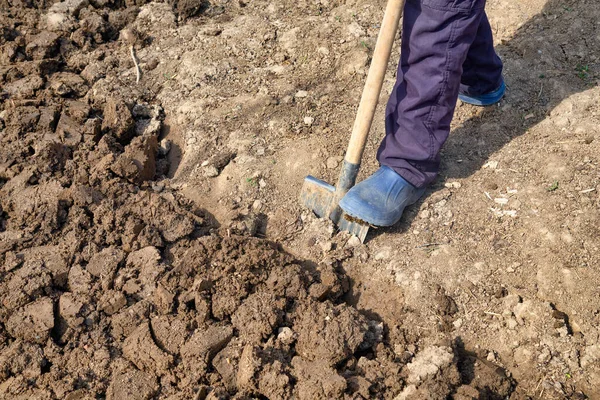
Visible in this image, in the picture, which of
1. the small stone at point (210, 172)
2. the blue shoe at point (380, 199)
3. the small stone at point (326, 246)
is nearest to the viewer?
the blue shoe at point (380, 199)

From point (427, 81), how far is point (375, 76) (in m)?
0.25

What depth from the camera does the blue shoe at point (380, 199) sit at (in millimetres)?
2896

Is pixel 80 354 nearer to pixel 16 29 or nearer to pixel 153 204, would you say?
pixel 153 204

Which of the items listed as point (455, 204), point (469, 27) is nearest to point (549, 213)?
point (455, 204)

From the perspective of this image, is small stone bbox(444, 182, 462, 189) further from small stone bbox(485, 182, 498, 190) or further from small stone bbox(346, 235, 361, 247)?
small stone bbox(346, 235, 361, 247)

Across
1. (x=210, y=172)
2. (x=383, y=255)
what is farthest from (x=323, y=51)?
(x=383, y=255)

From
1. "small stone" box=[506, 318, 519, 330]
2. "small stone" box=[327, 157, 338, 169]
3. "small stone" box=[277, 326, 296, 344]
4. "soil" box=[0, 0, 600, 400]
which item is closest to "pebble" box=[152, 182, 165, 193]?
"soil" box=[0, 0, 600, 400]

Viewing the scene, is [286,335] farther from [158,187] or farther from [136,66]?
[136,66]

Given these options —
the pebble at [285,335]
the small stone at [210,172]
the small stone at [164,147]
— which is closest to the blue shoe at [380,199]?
the pebble at [285,335]

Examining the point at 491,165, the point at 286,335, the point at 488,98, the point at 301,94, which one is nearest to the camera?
the point at 286,335

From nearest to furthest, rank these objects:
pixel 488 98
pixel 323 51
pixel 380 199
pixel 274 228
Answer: pixel 380 199 → pixel 274 228 → pixel 488 98 → pixel 323 51

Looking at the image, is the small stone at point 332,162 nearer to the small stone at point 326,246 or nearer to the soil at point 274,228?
the soil at point 274,228

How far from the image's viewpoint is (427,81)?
273 cm

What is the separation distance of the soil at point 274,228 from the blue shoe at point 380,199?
17 cm
